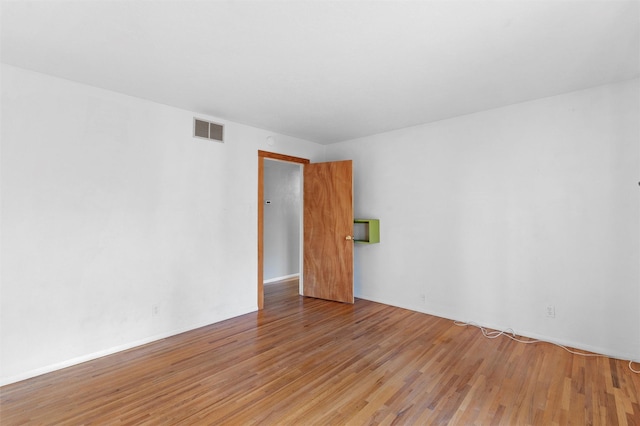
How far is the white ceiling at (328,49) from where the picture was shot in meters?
1.74

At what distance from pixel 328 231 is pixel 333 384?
99.8 inches

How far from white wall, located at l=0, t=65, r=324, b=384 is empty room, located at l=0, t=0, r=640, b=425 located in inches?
0.7

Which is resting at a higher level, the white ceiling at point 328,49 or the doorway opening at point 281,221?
the white ceiling at point 328,49

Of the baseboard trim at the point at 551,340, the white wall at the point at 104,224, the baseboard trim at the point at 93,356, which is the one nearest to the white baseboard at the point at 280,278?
the white wall at the point at 104,224

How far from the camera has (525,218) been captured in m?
3.18

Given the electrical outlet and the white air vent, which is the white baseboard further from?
the electrical outlet

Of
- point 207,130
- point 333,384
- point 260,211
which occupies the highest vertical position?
point 207,130

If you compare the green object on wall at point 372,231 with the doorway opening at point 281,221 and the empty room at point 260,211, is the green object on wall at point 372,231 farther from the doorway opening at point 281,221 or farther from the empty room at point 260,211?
the doorway opening at point 281,221

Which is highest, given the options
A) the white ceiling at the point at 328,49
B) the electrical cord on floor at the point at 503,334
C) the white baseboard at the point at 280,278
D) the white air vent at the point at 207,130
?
the white ceiling at the point at 328,49

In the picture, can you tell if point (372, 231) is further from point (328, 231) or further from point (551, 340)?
point (551, 340)

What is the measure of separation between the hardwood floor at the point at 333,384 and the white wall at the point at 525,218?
0.44 metres

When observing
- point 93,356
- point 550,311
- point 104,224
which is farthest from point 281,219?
point 550,311

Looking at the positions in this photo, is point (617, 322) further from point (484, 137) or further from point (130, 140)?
point (130, 140)

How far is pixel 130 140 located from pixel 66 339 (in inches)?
75.4
